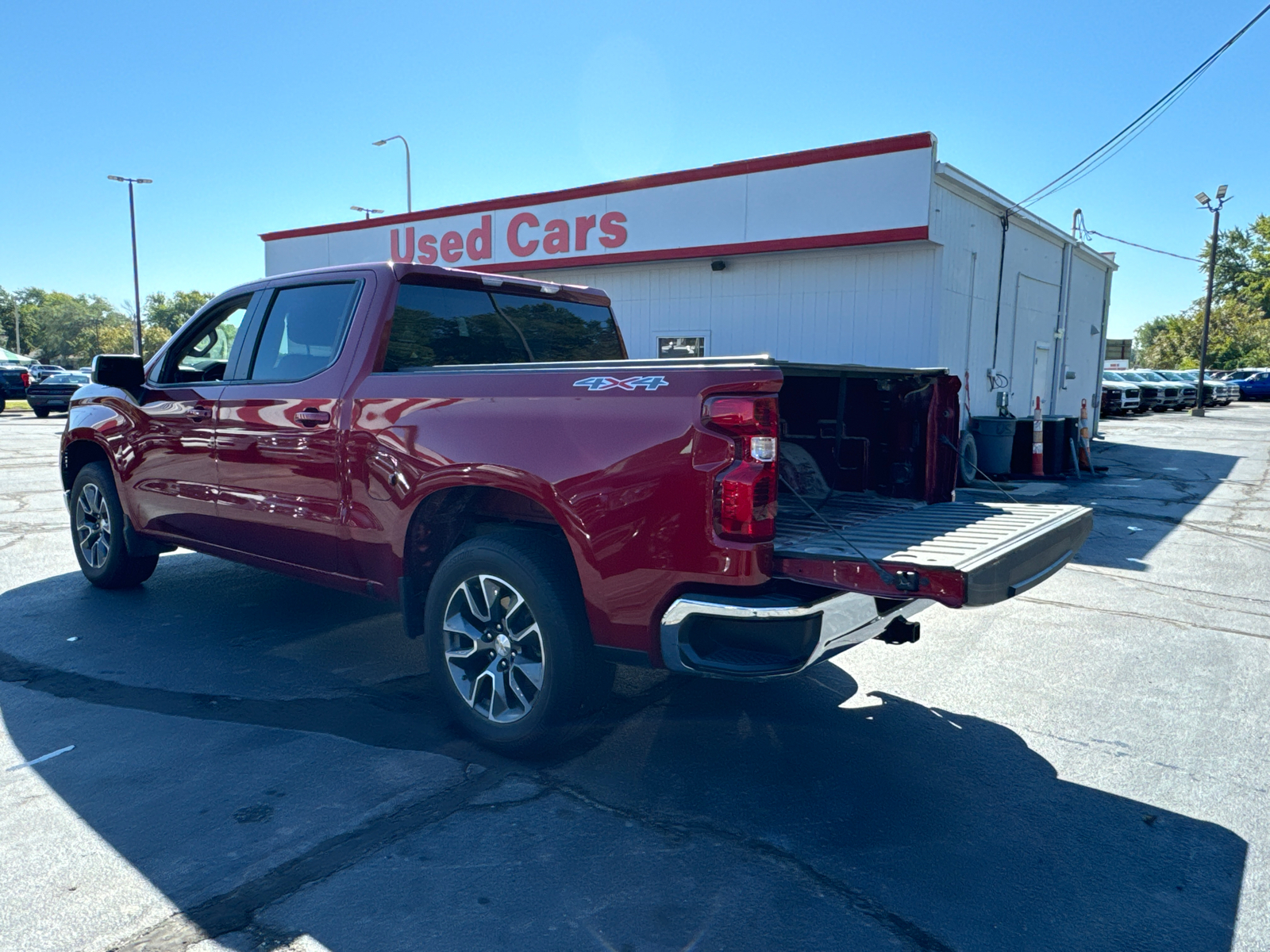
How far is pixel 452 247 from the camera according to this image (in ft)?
59.5

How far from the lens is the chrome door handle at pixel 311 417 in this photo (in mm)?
4234

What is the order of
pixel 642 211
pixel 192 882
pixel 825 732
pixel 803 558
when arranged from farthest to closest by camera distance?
pixel 642 211
pixel 825 732
pixel 803 558
pixel 192 882


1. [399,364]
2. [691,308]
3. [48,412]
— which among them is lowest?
[48,412]

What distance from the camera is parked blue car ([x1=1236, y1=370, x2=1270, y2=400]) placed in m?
44.2

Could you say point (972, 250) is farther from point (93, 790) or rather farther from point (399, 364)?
point (93, 790)

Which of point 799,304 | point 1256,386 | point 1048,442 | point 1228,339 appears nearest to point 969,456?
point 1048,442

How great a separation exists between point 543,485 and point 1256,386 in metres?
51.9

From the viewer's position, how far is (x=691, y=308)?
1507 centimetres

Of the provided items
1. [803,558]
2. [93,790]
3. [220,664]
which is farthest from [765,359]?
[220,664]

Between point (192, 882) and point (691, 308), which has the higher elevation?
point (691, 308)

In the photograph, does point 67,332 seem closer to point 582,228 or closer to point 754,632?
point 582,228

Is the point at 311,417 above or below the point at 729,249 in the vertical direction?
below

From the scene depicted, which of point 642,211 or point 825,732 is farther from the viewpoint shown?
point 642,211

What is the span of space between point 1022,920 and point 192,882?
2460 mm
